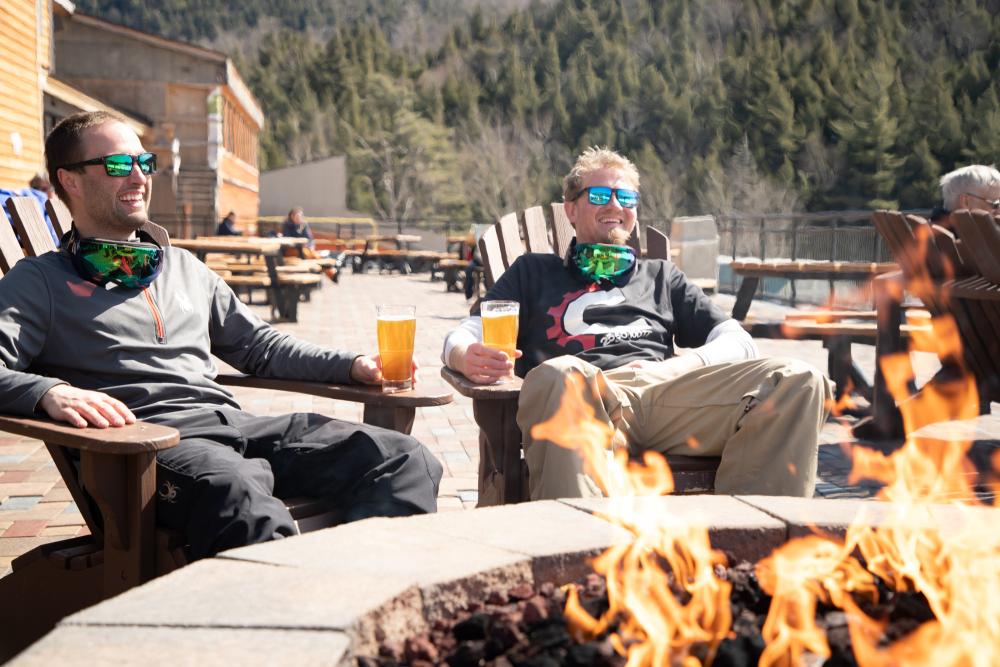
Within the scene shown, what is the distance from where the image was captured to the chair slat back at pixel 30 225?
3117 mm

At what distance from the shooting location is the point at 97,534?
225 cm

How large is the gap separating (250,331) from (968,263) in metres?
3.05

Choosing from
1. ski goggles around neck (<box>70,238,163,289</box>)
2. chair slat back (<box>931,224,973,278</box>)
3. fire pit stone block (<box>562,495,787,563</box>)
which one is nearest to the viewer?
fire pit stone block (<box>562,495,787,563</box>)

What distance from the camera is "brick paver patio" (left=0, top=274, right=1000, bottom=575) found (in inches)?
136

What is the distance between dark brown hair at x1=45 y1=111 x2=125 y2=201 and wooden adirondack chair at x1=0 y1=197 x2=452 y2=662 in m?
0.73

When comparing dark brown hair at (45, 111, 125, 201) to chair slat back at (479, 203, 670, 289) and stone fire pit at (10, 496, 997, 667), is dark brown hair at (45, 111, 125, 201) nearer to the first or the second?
stone fire pit at (10, 496, 997, 667)

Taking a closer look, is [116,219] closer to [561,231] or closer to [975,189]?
[561,231]

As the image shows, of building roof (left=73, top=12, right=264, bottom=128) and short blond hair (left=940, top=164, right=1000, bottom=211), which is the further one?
building roof (left=73, top=12, right=264, bottom=128)

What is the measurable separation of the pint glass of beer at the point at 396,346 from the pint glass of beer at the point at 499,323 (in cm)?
27

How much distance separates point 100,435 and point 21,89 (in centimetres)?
1397

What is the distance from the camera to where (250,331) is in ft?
9.23

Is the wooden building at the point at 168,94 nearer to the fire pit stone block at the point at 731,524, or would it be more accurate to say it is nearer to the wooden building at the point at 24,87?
the wooden building at the point at 24,87

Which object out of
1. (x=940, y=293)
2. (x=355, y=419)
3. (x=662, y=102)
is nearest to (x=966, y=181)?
(x=940, y=293)

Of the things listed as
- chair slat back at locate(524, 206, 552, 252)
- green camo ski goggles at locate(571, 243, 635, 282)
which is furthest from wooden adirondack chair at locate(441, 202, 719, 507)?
chair slat back at locate(524, 206, 552, 252)
